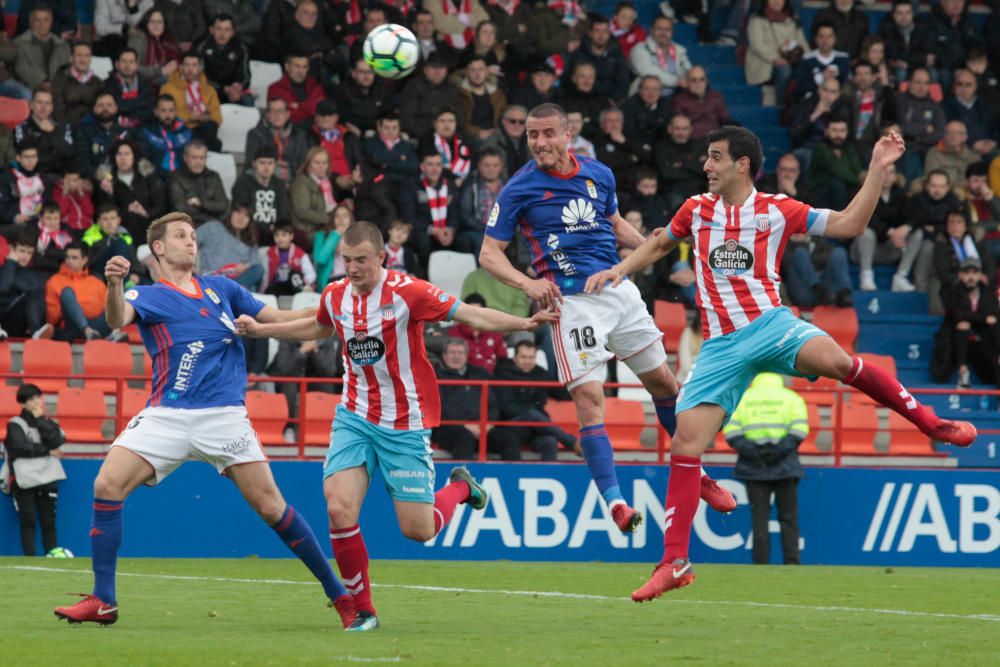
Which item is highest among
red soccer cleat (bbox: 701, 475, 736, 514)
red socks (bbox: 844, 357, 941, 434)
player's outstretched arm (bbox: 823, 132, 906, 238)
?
player's outstretched arm (bbox: 823, 132, 906, 238)

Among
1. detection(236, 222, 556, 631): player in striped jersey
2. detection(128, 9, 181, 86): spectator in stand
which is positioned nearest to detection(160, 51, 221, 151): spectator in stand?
detection(128, 9, 181, 86): spectator in stand

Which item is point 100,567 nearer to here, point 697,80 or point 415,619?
point 415,619

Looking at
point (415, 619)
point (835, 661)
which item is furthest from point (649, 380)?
point (835, 661)

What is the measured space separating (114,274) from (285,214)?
10.7 m

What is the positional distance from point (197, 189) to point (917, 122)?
31.8ft

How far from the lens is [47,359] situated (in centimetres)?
1772

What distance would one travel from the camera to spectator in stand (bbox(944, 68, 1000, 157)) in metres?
23.6

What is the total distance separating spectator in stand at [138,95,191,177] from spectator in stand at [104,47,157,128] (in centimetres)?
15

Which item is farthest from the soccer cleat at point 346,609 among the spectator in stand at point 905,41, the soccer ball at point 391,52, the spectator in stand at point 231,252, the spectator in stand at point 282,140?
the spectator in stand at point 905,41

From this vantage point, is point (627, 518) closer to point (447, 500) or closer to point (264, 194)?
point (447, 500)

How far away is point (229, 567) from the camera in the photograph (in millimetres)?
14984

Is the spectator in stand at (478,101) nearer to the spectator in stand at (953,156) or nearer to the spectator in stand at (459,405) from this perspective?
the spectator in stand at (459,405)

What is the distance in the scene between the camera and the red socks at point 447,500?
32.9ft

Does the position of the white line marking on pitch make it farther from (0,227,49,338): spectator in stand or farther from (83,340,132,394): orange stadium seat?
(0,227,49,338): spectator in stand
